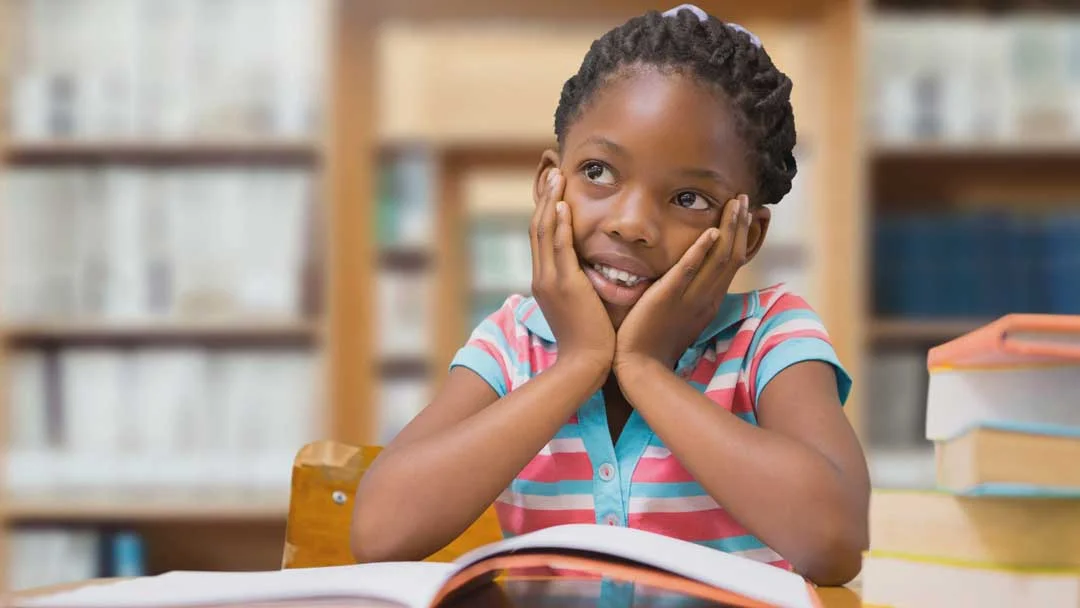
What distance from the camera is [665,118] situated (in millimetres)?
847

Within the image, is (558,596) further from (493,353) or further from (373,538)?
(493,353)

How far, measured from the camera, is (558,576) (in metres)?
0.62

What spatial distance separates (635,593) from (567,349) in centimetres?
33

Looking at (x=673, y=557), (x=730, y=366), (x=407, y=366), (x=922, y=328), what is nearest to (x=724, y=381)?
(x=730, y=366)

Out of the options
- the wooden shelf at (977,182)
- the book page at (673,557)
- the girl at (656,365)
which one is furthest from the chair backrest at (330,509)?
the wooden shelf at (977,182)

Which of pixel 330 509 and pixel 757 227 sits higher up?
pixel 757 227

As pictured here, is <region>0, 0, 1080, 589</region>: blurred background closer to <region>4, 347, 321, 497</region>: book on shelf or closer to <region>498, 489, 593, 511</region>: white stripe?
<region>4, 347, 321, 497</region>: book on shelf

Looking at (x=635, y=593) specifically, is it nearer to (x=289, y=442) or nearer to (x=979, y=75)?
(x=289, y=442)

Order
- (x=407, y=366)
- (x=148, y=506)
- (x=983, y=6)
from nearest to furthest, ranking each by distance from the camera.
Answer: (x=148, y=506) → (x=983, y=6) → (x=407, y=366)

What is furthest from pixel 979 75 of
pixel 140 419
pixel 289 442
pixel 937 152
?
pixel 140 419

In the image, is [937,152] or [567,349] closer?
[567,349]

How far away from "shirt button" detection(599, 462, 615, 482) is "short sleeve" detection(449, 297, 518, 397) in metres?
0.11

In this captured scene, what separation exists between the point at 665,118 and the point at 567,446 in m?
0.26

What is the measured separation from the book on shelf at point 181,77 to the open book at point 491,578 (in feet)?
7.59
